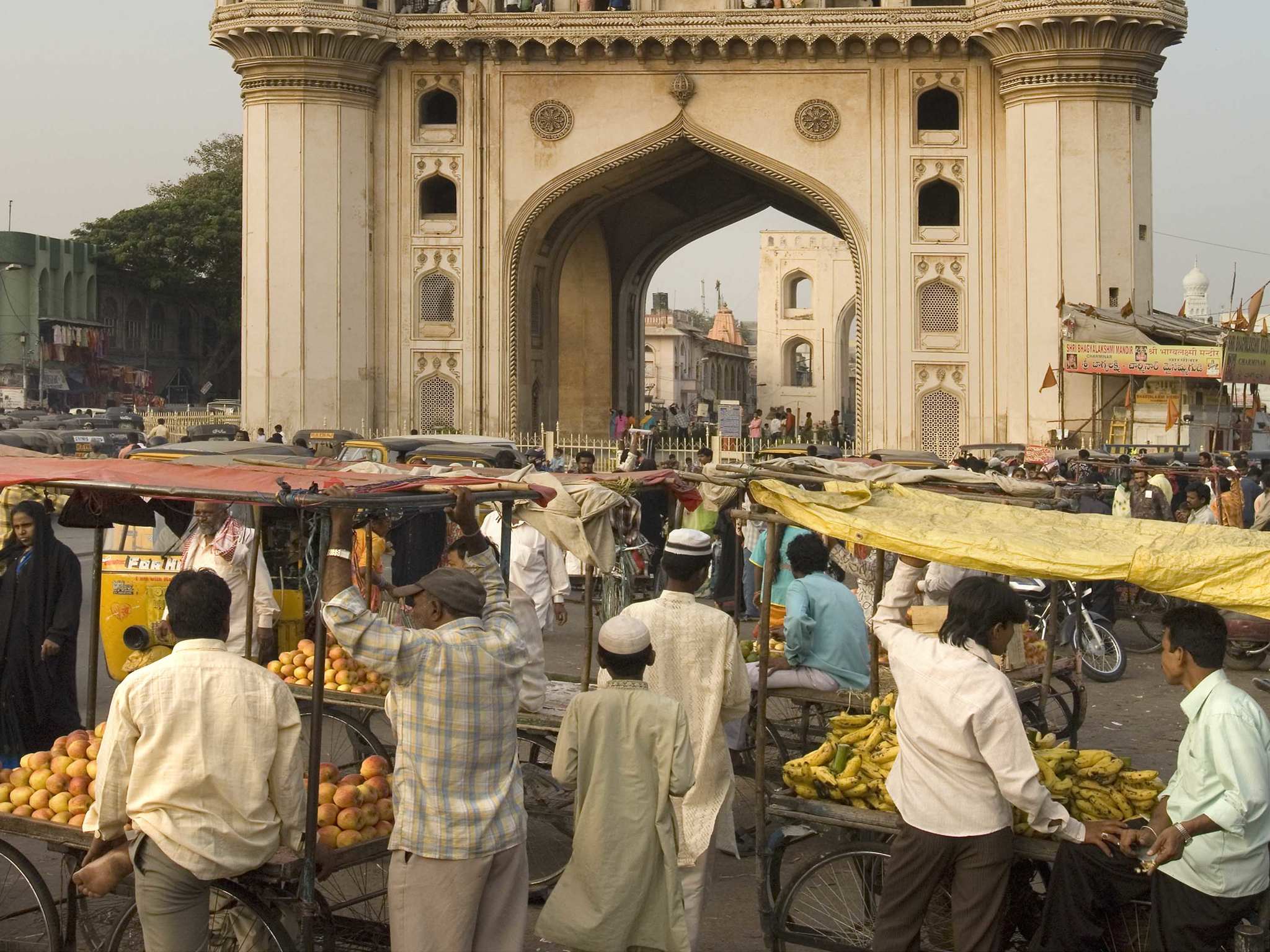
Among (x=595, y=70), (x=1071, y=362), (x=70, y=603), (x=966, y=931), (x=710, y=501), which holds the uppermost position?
(x=595, y=70)

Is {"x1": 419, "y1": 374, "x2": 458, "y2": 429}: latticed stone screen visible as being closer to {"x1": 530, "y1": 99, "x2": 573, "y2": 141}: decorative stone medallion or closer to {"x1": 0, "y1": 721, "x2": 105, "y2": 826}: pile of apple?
{"x1": 530, "y1": 99, "x2": 573, "y2": 141}: decorative stone medallion

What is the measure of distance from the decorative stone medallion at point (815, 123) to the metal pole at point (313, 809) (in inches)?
806

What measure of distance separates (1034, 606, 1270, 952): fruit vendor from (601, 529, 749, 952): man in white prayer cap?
1234 mm

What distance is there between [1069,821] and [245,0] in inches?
859

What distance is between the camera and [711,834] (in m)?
5.02

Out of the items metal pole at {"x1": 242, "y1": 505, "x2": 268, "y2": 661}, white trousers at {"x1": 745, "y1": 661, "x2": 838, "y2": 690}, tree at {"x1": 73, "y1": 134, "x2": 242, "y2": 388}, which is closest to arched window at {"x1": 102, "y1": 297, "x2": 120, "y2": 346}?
tree at {"x1": 73, "y1": 134, "x2": 242, "y2": 388}

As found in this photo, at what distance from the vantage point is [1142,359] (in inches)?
862

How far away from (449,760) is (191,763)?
2.14 ft

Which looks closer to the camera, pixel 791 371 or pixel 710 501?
pixel 710 501

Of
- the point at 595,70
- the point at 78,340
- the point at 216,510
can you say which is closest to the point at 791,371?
the point at 78,340

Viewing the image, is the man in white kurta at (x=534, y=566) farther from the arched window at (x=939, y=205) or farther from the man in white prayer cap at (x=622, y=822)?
the arched window at (x=939, y=205)

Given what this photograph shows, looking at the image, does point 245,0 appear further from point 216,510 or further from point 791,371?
point 791,371

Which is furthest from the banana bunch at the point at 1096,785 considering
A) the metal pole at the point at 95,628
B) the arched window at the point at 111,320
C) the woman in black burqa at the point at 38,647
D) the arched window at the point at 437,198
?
the arched window at the point at 111,320

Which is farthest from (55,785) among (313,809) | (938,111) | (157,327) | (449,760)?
(157,327)
